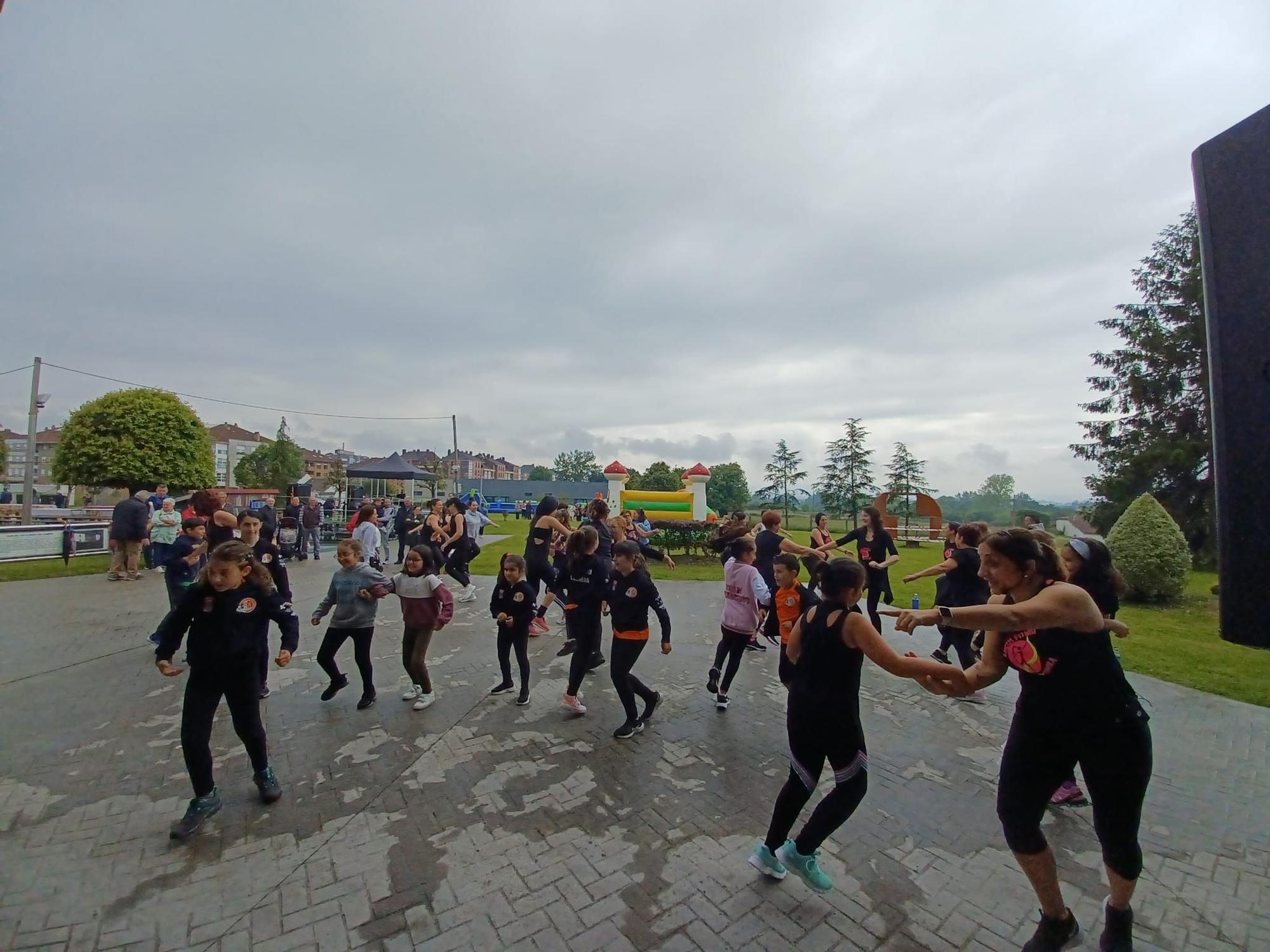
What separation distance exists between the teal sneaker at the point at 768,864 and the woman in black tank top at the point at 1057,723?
112 centimetres

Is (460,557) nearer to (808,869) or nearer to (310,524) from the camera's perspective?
(808,869)

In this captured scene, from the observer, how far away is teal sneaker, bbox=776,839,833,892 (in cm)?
304

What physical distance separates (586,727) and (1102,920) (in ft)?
11.6

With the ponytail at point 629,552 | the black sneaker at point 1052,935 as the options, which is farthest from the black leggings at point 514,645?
the black sneaker at point 1052,935

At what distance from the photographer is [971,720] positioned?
17.9 ft

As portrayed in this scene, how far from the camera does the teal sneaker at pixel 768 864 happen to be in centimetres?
312

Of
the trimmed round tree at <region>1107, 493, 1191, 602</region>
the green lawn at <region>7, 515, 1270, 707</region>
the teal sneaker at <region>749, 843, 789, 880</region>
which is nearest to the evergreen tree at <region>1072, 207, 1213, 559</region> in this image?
the green lawn at <region>7, 515, 1270, 707</region>

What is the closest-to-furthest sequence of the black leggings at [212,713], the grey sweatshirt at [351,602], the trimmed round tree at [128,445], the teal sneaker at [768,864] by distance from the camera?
the teal sneaker at [768,864] → the black leggings at [212,713] → the grey sweatshirt at [351,602] → the trimmed round tree at [128,445]

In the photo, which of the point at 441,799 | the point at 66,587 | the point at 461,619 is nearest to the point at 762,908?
the point at 441,799

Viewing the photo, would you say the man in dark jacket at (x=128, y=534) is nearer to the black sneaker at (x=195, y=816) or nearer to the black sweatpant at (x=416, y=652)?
the black sweatpant at (x=416, y=652)

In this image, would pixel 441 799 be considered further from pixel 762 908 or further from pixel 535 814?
pixel 762 908

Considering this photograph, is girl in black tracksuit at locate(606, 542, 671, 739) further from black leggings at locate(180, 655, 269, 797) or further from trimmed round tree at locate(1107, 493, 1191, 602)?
trimmed round tree at locate(1107, 493, 1191, 602)

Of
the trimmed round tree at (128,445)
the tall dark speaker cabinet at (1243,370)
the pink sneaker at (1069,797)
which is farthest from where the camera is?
the trimmed round tree at (128,445)

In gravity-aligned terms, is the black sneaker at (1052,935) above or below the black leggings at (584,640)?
below
